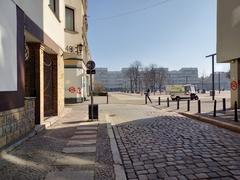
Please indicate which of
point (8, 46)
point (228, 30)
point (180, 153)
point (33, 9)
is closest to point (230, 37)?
point (228, 30)

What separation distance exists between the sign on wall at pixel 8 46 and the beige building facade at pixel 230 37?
12801mm

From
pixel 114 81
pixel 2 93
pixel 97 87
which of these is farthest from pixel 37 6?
pixel 114 81

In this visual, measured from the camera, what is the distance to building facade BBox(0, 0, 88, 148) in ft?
26.9

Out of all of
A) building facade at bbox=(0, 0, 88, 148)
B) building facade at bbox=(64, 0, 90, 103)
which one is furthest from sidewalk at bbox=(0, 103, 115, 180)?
building facade at bbox=(64, 0, 90, 103)

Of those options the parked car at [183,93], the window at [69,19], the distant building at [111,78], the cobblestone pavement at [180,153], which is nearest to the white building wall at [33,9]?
the cobblestone pavement at [180,153]

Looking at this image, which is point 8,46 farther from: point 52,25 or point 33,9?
point 52,25

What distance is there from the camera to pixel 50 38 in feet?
47.9

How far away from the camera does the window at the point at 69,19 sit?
28.4 meters

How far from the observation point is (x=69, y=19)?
28781 mm

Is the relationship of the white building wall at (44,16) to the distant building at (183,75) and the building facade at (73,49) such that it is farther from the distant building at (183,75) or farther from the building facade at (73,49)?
the distant building at (183,75)

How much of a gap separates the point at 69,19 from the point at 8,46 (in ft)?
68.5

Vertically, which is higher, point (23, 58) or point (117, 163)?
point (23, 58)

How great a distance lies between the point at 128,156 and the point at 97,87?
5923 cm

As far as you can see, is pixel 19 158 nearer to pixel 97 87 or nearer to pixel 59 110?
pixel 59 110
